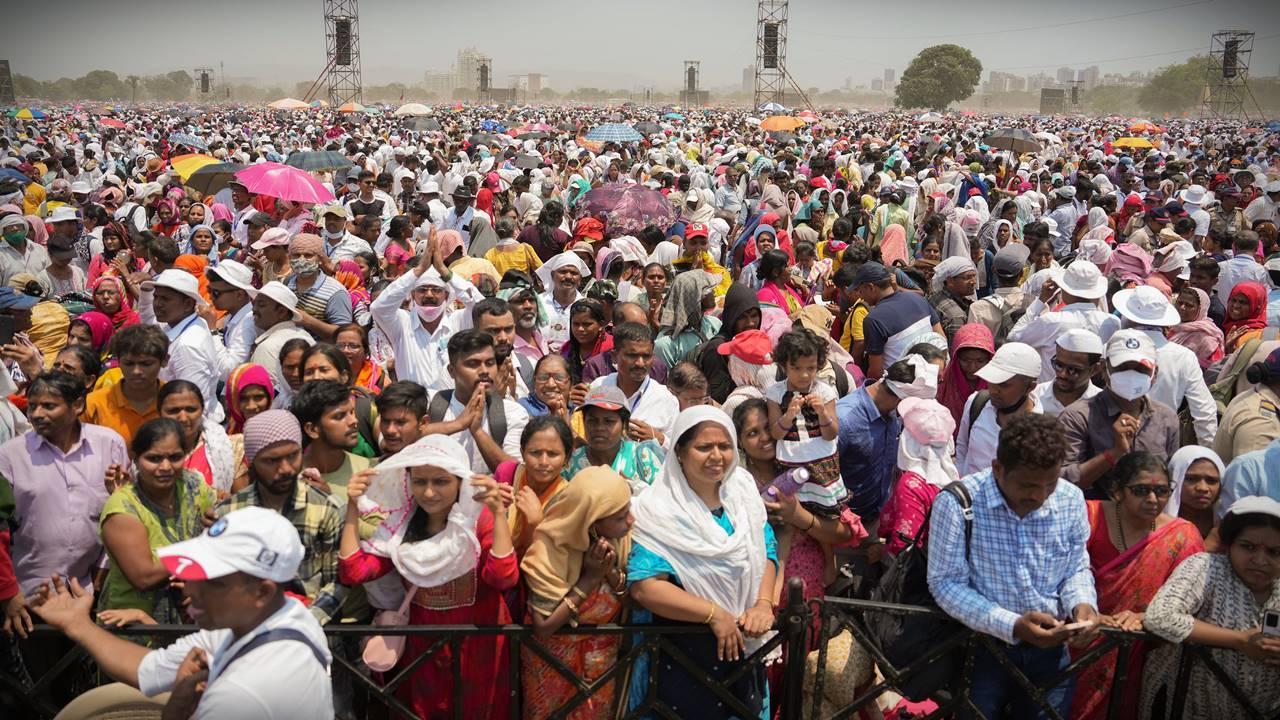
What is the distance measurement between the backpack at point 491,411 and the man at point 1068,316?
3.38m

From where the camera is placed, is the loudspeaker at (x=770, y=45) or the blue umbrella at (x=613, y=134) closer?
the blue umbrella at (x=613, y=134)

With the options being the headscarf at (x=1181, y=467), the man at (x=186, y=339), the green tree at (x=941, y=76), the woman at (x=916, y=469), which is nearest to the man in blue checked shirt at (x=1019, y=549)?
the woman at (x=916, y=469)

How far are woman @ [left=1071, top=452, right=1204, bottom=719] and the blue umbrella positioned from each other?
1765cm

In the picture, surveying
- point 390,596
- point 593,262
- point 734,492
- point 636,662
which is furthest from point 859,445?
point 593,262

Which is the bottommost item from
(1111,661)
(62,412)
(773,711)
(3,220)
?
(773,711)

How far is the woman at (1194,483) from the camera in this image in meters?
3.71

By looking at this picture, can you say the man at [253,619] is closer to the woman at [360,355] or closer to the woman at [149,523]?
the woman at [149,523]

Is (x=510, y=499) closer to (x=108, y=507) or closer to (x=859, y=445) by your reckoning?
(x=108, y=507)

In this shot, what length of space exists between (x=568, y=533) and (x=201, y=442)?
1.94 meters

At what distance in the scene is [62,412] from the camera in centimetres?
357

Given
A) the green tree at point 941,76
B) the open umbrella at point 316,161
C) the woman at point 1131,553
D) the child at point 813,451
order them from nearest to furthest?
1. the woman at point 1131,553
2. the child at point 813,451
3. the open umbrella at point 316,161
4. the green tree at point 941,76

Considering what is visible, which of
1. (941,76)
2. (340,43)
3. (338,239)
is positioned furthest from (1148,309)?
(941,76)

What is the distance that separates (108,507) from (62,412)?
644 mm

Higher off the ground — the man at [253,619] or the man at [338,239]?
the man at [338,239]
